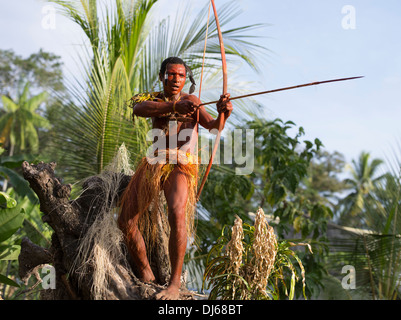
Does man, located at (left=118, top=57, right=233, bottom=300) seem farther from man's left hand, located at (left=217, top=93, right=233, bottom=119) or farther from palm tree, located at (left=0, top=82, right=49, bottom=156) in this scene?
palm tree, located at (left=0, top=82, right=49, bottom=156)

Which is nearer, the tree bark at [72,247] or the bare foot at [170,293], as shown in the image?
the bare foot at [170,293]

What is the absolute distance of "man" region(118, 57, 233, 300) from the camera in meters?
3.24

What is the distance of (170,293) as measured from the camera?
3.02m

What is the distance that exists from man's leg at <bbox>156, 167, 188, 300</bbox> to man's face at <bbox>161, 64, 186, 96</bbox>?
65cm

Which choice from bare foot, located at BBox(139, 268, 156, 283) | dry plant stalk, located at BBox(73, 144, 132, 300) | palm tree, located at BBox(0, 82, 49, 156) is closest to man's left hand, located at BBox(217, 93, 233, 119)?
dry plant stalk, located at BBox(73, 144, 132, 300)

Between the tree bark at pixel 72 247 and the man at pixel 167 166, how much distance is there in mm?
202

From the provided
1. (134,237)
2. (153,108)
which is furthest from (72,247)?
(153,108)

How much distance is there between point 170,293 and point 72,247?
80 cm

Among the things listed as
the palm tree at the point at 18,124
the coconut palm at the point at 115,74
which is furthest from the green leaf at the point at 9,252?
the palm tree at the point at 18,124

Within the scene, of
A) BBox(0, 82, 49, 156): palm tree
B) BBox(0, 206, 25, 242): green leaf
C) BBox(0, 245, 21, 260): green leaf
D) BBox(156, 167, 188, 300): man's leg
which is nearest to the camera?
BBox(156, 167, 188, 300): man's leg

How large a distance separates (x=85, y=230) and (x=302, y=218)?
3.52 m

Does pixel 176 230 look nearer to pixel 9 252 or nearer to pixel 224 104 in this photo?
pixel 224 104

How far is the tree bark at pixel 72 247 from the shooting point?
10.4 feet

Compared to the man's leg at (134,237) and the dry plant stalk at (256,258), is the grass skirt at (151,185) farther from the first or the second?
the dry plant stalk at (256,258)
